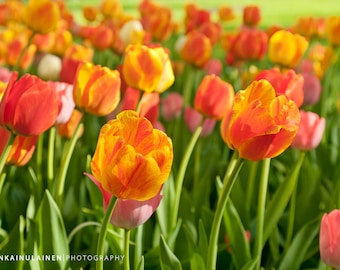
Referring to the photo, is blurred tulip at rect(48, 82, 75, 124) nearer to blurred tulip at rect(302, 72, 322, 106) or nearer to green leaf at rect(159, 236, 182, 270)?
green leaf at rect(159, 236, 182, 270)

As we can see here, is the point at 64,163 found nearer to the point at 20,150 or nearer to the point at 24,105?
the point at 20,150

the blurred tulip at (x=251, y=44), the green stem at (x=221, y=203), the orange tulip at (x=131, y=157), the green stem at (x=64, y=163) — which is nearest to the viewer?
the orange tulip at (x=131, y=157)

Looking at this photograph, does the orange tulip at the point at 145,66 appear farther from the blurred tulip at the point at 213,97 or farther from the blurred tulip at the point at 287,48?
the blurred tulip at the point at 287,48

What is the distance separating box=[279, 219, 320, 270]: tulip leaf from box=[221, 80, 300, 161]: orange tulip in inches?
17.1

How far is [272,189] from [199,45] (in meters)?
0.49

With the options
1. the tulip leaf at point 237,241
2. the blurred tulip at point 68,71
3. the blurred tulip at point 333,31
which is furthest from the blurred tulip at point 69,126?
the blurred tulip at point 333,31

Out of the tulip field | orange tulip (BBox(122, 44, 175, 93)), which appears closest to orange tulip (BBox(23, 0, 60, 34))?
the tulip field

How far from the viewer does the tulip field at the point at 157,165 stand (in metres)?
0.89

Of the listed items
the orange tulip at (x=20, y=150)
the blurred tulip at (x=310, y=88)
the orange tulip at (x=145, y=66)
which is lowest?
the blurred tulip at (x=310, y=88)

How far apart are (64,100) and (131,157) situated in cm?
55

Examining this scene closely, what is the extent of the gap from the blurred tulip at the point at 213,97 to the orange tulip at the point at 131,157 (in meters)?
0.60

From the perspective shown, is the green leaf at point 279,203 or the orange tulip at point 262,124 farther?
the green leaf at point 279,203

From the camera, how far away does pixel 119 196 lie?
0.81 meters

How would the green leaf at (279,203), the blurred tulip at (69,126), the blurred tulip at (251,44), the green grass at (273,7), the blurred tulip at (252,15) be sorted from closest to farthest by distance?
the green leaf at (279,203), the blurred tulip at (69,126), the blurred tulip at (251,44), the blurred tulip at (252,15), the green grass at (273,7)
